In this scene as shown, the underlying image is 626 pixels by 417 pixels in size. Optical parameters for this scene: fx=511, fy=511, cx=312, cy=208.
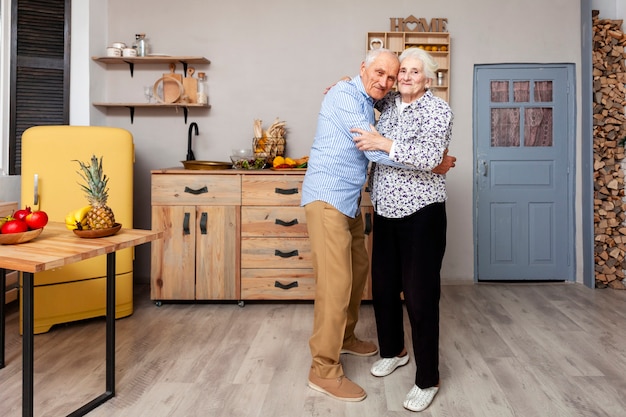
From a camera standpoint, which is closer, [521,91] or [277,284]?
[277,284]

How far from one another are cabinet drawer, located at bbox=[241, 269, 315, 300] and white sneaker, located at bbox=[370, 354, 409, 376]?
1151 millimetres

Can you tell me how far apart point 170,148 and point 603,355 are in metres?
3.44

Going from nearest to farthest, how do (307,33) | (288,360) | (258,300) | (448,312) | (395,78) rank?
(395,78)
(288,360)
(448,312)
(258,300)
(307,33)

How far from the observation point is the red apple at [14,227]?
6.34 ft

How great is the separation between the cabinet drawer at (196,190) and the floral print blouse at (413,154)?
1.55 meters

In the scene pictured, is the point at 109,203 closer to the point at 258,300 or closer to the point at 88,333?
the point at 88,333

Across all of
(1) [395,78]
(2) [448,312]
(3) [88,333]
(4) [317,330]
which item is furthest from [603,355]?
(3) [88,333]

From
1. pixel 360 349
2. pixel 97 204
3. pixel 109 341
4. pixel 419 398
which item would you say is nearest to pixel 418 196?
pixel 419 398

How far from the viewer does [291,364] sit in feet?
Answer: 8.66

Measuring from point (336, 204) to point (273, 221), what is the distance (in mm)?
1444

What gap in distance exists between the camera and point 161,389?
232cm

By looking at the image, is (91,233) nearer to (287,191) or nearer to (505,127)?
(287,191)

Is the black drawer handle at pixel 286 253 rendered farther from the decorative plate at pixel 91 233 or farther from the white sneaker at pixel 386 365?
the decorative plate at pixel 91 233

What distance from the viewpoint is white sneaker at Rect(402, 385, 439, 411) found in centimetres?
215
